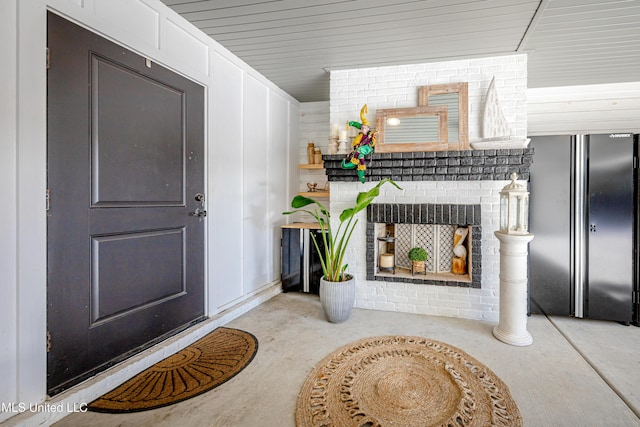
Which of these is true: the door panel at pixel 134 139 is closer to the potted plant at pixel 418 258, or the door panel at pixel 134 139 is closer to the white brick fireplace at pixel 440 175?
the white brick fireplace at pixel 440 175

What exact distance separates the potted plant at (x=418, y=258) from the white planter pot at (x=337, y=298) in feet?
2.27

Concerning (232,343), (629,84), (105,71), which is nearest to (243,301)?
(232,343)

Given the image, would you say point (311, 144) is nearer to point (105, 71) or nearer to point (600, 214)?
point (105, 71)

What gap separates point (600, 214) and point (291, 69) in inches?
124

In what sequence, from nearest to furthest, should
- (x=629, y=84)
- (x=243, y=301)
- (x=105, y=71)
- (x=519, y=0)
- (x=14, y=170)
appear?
1. (x=14, y=170)
2. (x=105, y=71)
3. (x=519, y=0)
4. (x=243, y=301)
5. (x=629, y=84)

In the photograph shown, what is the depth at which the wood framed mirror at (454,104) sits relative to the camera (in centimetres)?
280

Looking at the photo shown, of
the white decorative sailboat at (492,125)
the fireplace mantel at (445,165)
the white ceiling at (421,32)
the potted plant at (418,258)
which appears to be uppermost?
the white ceiling at (421,32)

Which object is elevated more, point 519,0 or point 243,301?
point 519,0

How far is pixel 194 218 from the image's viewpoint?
2385mm

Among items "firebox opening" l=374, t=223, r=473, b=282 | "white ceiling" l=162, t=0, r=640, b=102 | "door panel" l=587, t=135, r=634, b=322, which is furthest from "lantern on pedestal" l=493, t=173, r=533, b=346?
"white ceiling" l=162, t=0, r=640, b=102

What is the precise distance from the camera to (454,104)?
2.83 metres

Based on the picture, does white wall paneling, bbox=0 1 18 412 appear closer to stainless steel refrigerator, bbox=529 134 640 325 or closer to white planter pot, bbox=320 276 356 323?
white planter pot, bbox=320 276 356 323

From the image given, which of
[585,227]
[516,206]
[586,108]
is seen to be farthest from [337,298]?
[586,108]

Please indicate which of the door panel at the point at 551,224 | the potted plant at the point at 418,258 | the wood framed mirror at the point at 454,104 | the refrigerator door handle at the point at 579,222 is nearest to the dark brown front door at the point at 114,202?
the potted plant at the point at 418,258
